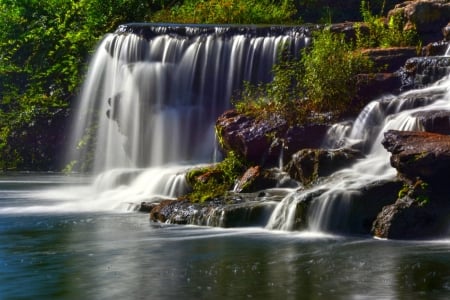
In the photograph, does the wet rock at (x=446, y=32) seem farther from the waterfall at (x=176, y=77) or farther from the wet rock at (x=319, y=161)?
the wet rock at (x=319, y=161)

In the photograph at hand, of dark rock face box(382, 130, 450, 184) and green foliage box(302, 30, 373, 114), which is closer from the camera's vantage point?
dark rock face box(382, 130, 450, 184)

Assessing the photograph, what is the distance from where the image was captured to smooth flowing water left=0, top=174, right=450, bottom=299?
10.6 m

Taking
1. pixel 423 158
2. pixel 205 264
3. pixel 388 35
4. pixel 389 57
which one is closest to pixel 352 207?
pixel 423 158

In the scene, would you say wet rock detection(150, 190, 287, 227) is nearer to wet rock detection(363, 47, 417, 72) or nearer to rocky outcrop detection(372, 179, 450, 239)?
rocky outcrop detection(372, 179, 450, 239)

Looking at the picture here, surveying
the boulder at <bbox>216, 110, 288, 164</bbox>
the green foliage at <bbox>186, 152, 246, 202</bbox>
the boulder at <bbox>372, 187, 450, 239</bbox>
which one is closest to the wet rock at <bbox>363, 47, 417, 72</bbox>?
the boulder at <bbox>216, 110, 288, 164</bbox>

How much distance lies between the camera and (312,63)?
21.4 meters

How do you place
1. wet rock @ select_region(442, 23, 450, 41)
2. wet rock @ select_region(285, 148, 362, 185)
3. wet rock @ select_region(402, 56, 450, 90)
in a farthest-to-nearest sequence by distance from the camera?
wet rock @ select_region(442, 23, 450, 41) < wet rock @ select_region(402, 56, 450, 90) < wet rock @ select_region(285, 148, 362, 185)

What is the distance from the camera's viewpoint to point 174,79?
25969 mm

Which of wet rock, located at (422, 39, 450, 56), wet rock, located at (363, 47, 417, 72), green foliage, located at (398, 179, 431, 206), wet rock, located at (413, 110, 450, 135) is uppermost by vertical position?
wet rock, located at (422, 39, 450, 56)

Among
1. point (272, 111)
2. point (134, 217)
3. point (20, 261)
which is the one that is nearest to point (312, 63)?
point (272, 111)

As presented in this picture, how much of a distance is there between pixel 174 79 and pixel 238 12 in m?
5.80

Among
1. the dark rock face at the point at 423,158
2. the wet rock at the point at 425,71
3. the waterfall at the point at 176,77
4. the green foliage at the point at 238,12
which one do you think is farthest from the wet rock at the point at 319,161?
the green foliage at the point at 238,12

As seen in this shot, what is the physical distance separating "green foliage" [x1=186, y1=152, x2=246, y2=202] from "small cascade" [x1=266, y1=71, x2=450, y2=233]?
6.38ft

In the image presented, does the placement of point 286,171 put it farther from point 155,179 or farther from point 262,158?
point 155,179
